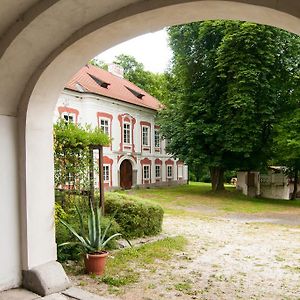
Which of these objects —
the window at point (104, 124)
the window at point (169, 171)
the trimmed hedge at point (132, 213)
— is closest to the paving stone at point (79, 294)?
the trimmed hedge at point (132, 213)

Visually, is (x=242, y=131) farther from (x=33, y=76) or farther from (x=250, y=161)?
(x=33, y=76)

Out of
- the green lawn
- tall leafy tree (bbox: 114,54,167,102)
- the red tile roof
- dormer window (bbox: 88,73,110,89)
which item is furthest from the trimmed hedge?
tall leafy tree (bbox: 114,54,167,102)

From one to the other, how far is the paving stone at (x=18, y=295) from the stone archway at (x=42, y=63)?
102mm

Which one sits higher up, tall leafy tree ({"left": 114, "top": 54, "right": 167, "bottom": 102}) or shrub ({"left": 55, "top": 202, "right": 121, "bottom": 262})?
tall leafy tree ({"left": 114, "top": 54, "right": 167, "bottom": 102})

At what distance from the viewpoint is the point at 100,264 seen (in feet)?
17.2

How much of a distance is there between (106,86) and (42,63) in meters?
20.2

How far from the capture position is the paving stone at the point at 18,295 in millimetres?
3883

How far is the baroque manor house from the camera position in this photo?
69.3ft

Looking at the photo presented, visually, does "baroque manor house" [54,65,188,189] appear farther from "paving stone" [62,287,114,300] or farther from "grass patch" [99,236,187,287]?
"paving stone" [62,287,114,300]

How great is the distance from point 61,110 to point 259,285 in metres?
16.0

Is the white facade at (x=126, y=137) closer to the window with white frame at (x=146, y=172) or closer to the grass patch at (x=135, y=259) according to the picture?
the window with white frame at (x=146, y=172)

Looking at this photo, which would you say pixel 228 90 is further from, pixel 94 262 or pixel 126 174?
pixel 94 262

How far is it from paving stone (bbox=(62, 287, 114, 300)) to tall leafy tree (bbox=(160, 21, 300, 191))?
15.0 meters

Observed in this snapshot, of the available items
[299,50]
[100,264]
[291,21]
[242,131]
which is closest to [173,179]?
[242,131]
